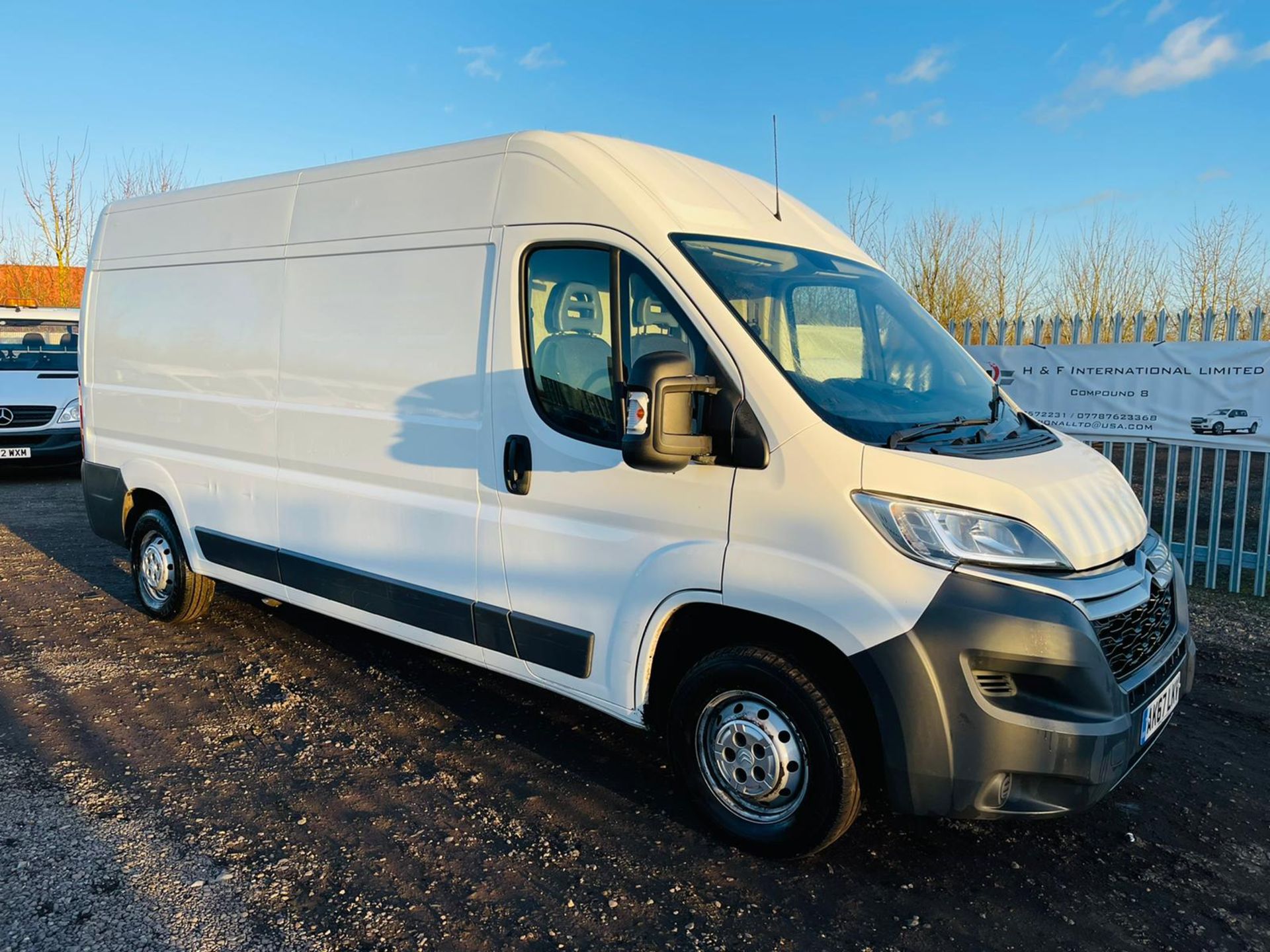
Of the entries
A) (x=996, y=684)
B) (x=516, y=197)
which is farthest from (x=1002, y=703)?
(x=516, y=197)

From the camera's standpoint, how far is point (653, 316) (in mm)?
3289

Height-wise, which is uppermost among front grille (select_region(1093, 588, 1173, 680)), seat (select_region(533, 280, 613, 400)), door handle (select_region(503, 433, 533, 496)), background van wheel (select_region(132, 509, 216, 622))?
seat (select_region(533, 280, 613, 400))

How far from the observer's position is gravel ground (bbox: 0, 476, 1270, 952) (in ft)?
9.29

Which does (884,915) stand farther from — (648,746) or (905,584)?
(648,746)

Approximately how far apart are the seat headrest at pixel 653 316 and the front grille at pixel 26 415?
10886mm

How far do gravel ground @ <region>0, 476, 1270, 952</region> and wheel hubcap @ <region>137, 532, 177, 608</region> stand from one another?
2.78ft

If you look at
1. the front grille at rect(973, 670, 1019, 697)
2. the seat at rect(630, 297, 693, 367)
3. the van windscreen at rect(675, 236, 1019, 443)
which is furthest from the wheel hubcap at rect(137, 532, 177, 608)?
the front grille at rect(973, 670, 1019, 697)

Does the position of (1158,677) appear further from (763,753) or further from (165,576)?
(165,576)

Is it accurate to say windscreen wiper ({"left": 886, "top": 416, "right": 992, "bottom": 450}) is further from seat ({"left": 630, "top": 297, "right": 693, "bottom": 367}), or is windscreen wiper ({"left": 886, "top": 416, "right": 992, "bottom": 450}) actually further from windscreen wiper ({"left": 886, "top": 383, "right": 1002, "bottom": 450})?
seat ({"left": 630, "top": 297, "right": 693, "bottom": 367})

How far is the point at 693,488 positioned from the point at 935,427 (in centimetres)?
87

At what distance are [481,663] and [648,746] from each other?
84 cm

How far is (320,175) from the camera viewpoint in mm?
4559

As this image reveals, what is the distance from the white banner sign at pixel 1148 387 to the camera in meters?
6.84

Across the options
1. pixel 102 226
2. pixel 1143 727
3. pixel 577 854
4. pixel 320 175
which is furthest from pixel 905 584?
pixel 102 226
